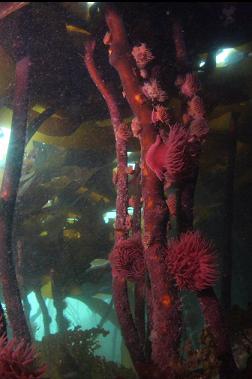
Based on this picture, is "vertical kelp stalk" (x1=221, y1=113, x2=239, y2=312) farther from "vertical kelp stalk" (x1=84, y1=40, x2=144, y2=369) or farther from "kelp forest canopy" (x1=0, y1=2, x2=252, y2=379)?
"vertical kelp stalk" (x1=84, y1=40, x2=144, y2=369)

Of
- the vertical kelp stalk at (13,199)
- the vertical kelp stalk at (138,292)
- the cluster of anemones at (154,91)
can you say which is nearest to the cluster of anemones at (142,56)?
the cluster of anemones at (154,91)

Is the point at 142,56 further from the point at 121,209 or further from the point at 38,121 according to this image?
the point at 38,121

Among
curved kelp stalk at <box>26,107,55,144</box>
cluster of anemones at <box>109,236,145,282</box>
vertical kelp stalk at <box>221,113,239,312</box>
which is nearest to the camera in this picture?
cluster of anemones at <box>109,236,145,282</box>

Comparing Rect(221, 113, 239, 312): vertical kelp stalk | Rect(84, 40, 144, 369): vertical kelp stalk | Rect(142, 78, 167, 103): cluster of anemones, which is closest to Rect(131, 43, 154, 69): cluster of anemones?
Rect(142, 78, 167, 103): cluster of anemones

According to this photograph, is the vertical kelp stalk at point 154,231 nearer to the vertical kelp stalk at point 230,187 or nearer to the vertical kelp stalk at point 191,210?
the vertical kelp stalk at point 191,210

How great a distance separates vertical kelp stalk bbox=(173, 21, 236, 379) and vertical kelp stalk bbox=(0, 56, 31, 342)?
1.71 metres

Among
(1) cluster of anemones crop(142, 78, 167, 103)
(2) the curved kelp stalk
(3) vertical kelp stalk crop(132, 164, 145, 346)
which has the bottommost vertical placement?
(3) vertical kelp stalk crop(132, 164, 145, 346)

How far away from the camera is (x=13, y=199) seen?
12.2 ft

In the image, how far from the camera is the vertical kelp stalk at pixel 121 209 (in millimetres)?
3094

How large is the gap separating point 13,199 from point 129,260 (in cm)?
155

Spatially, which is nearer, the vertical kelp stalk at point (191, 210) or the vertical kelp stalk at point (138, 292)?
the vertical kelp stalk at point (191, 210)

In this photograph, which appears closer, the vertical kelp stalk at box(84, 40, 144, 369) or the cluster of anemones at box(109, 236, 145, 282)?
the cluster of anemones at box(109, 236, 145, 282)

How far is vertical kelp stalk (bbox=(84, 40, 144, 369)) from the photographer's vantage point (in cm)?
309

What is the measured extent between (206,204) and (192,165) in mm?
5130
